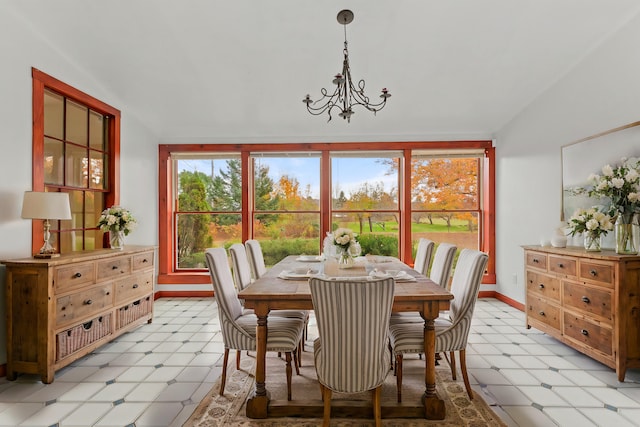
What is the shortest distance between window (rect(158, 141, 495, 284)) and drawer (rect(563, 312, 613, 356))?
215 centimetres

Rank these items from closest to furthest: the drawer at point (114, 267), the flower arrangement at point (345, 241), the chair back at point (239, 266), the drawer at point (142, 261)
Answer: the flower arrangement at point (345, 241)
the chair back at point (239, 266)
the drawer at point (114, 267)
the drawer at point (142, 261)

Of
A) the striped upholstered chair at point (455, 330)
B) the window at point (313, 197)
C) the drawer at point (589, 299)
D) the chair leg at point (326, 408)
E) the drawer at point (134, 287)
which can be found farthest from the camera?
the window at point (313, 197)

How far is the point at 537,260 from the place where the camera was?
3451mm

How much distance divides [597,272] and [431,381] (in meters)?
1.80

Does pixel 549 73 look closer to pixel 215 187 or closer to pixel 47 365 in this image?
pixel 215 187

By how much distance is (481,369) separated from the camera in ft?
9.04

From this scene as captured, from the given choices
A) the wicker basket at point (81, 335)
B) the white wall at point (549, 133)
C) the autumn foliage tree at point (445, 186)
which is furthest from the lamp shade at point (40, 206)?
the white wall at point (549, 133)

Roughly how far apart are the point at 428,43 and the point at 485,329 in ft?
10.1

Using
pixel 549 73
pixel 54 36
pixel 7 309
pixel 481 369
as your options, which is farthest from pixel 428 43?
pixel 7 309

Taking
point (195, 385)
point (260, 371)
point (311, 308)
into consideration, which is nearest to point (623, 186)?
point (311, 308)

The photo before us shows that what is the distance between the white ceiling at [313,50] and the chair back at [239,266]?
2.02 m

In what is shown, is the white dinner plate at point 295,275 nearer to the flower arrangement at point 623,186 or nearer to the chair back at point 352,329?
the chair back at point 352,329

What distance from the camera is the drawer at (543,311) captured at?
3.17 m

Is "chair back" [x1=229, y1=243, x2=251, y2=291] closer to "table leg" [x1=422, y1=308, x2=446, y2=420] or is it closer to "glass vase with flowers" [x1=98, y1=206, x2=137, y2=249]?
"glass vase with flowers" [x1=98, y1=206, x2=137, y2=249]
